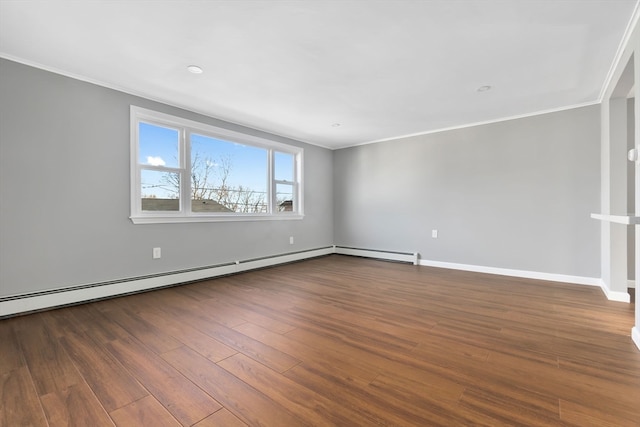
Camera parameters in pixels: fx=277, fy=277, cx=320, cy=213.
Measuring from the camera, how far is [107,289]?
2.88m

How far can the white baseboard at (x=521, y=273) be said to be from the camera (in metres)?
3.38

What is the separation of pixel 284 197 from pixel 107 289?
2861 mm

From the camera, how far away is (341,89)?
2975mm

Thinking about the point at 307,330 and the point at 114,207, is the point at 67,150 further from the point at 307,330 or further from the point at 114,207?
the point at 307,330

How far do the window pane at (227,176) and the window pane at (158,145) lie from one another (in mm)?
235

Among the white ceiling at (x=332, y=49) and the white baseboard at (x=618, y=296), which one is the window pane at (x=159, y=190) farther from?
the white baseboard at (x=618, y=296)

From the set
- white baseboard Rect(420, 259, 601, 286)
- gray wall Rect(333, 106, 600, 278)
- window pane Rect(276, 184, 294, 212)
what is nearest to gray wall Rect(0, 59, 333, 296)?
window pane Rect(276, 184, 294, 212)

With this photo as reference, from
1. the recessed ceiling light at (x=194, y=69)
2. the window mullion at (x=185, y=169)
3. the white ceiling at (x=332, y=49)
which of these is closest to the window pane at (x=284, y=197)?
the window mullion at (x=185, y=169)

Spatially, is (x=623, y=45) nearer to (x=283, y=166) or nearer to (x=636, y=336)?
(x=636, y=336)

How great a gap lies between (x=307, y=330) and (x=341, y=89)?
7.91ft

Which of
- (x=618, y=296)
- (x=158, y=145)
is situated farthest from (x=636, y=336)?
(x=158, y=145)

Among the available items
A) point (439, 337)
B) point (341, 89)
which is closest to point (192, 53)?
point (341, 89)

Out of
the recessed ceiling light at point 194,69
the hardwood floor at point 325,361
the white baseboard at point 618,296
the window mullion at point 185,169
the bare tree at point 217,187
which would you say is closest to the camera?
the hardwood floor at point 325,361

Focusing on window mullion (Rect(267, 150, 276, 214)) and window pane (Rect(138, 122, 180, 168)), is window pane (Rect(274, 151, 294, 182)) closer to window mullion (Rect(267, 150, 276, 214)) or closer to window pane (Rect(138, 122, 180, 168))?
window mullion (Rect(267, 150, 276, 214))
